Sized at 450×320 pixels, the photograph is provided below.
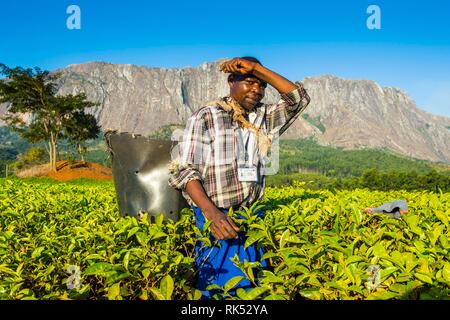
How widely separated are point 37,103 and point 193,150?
43350 millimetres

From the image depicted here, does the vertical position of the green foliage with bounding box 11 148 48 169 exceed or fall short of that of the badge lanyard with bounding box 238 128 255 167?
it falls short

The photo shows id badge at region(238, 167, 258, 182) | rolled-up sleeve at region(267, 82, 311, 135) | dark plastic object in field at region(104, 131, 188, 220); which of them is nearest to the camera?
id badge at region(238, 167, 258, 182)

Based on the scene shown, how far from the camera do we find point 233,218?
8.36 feet

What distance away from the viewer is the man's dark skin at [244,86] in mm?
2590

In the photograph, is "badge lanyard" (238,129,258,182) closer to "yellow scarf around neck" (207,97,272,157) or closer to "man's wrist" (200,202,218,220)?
"yellow scarf around neck" (207,97,272,157)

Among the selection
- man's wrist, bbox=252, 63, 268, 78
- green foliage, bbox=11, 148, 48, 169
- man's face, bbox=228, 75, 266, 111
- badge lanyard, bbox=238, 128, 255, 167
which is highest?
man's wrist, bbox=252, 63, 268, 78

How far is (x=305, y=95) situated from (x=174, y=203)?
137cm

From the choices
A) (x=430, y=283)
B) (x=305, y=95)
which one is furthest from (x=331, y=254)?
(x=305, y=95)

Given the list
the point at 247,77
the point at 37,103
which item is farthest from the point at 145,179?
the point at 37,103

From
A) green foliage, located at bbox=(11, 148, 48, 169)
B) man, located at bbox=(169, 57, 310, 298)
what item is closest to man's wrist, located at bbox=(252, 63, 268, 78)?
man, located at bbox=(169, 57, 310, 298)

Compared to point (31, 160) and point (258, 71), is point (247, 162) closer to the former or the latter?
point (258, 71)

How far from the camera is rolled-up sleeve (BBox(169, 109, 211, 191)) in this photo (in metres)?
2.70

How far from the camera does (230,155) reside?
279 cm
